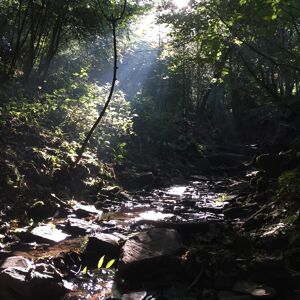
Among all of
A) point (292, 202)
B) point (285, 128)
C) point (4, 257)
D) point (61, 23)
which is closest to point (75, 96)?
point (61, 23)

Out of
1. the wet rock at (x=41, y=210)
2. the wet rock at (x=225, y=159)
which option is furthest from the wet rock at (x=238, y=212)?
the wet rock at (x=225, y=159)

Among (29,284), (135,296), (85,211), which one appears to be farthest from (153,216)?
(29,284)

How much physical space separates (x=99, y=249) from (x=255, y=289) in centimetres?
284

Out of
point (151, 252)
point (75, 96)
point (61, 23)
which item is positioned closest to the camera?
point (151, 252)

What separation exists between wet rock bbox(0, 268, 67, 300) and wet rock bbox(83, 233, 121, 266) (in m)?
1.31

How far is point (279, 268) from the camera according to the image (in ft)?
17.0

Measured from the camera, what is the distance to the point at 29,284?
5191 mm

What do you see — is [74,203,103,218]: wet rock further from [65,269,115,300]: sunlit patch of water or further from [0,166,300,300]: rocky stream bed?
[65,269,115,300]: sunlit patch of water

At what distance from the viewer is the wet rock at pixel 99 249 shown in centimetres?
678

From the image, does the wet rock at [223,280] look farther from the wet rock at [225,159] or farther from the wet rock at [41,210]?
the wet rock at [225,159]

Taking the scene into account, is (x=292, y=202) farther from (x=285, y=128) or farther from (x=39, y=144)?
(x=285, y=128)

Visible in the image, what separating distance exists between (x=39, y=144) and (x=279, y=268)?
8.41m

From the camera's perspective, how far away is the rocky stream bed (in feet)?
17.0

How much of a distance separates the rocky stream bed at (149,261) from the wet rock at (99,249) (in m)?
0.02
